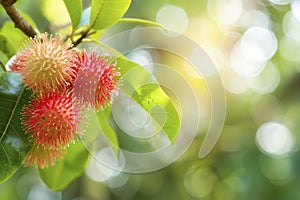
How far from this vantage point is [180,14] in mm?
3990

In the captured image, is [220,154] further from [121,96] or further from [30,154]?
[30,154]

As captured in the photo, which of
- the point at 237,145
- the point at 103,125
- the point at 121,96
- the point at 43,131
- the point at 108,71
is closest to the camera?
the point at 43,131

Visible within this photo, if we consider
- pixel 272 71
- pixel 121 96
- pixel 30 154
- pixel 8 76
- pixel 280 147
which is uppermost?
pixel 8 76

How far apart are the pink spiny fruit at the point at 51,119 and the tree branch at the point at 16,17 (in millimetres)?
229

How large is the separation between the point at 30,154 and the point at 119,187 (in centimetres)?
234

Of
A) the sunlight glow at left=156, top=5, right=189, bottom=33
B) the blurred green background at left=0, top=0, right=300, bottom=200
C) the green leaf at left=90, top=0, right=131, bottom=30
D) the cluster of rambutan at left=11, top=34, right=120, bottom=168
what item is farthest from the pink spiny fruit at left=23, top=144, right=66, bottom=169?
the sunlight glow at left=156, top=5, right=189, bottom=33

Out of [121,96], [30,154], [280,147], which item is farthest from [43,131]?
[280,147]

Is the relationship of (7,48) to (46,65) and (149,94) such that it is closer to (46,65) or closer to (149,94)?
(46,65)

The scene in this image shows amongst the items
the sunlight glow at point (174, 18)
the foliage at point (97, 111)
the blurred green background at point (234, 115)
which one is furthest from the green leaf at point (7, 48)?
the sunlight glow at point (174, 18)

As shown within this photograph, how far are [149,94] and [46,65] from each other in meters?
0.33

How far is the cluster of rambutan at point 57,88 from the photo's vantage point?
1.38 metres

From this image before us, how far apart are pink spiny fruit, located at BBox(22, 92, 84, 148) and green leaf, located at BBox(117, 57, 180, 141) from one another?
199 mm

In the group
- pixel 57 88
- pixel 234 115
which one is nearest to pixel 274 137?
pixel 234 115

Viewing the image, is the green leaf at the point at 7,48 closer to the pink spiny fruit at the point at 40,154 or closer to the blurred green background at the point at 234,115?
the pink spiny fruit at the point at 40,154
